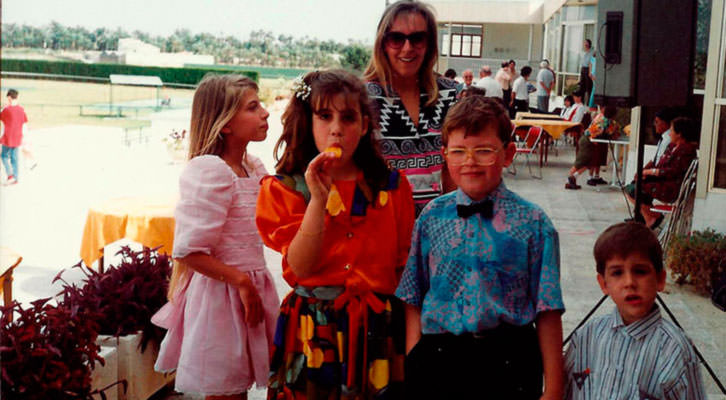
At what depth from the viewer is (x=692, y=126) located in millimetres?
7426

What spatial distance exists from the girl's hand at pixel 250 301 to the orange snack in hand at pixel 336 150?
0.70 m

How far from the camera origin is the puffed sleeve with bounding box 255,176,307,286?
2.16 metres

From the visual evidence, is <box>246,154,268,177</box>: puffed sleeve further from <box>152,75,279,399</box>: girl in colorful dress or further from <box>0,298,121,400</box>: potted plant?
<box>0,298,121,400</box>: potted plant

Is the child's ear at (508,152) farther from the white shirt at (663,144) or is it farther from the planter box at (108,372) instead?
the white shirt at (663,144)

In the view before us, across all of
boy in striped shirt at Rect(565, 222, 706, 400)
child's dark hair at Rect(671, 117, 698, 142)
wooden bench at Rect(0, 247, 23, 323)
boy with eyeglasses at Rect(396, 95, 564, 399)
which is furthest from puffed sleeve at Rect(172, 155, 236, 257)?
child's dark hair at Rect(671, 117, 698, 142)

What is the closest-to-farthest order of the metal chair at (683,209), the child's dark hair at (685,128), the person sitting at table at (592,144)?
the metal chair at (683,209)
the child's dark hair at (685,128)
the person sitting at table at (592,144)

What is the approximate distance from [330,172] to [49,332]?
1140 millimetres

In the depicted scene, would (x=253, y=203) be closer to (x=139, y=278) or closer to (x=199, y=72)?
(x=139, y=278)

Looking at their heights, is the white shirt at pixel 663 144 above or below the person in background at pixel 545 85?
below

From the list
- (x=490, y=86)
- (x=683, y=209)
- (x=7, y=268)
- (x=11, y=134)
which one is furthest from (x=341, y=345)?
(x=11, y=134)

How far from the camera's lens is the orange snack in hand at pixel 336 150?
2.06 m

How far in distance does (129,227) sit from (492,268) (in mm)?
3086

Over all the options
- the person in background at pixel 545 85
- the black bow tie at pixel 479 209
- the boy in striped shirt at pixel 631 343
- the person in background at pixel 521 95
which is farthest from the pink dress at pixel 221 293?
the person in background at pixel 545 85

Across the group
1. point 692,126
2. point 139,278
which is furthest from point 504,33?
point 139,278
